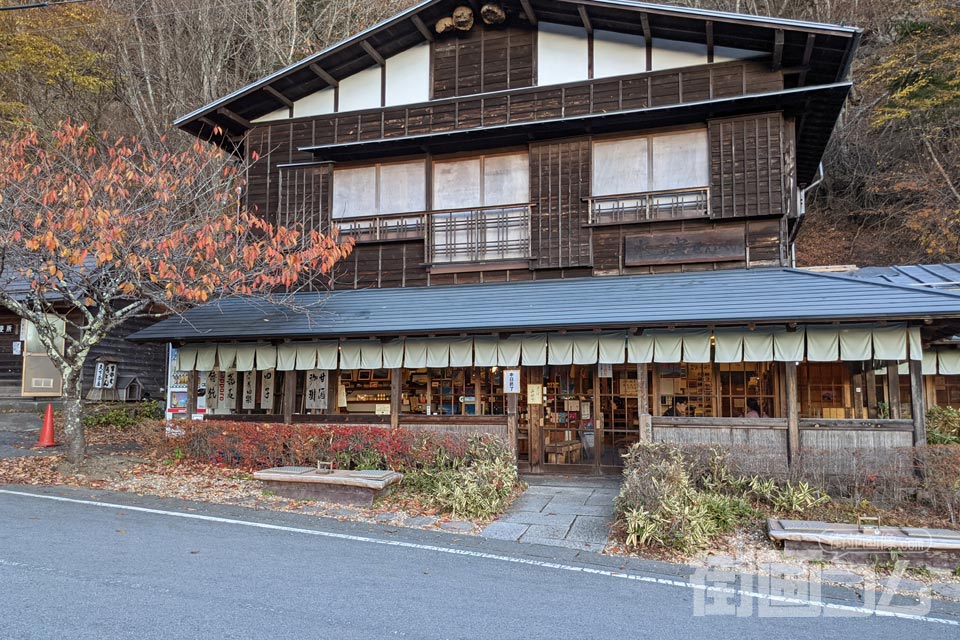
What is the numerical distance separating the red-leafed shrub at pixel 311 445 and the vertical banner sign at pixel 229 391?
3.07 meters

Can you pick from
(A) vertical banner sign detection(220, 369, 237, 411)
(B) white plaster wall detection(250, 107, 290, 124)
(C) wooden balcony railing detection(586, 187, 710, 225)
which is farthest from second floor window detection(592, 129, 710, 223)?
(A) vertical banner sign detection(220, 369, 237, 411)

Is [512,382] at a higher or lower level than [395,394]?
higher

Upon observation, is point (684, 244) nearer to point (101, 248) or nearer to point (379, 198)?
point (379, 198)

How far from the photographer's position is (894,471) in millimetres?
8992

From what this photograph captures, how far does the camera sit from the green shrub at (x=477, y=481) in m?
9.14

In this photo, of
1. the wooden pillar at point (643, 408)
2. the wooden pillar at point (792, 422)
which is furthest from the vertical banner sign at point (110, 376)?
the wooden pillar at point (792, 422)

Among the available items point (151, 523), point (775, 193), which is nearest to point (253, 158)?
point (151, 523)

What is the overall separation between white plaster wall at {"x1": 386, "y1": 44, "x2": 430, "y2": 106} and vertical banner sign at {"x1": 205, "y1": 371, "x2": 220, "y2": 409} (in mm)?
7720

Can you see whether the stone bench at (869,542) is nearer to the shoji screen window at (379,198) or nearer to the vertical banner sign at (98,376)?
the shoji screen window at (379,198)

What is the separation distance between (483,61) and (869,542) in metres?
11.4

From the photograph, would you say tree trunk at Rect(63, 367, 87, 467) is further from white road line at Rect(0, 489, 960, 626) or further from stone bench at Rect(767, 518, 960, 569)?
stone bench at Rect(767, 518, 960, 569)

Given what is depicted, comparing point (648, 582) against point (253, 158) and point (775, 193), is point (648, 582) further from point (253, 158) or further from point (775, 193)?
point (253, 158)

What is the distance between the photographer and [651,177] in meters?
12.7

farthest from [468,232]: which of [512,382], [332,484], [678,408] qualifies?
[332,484]
